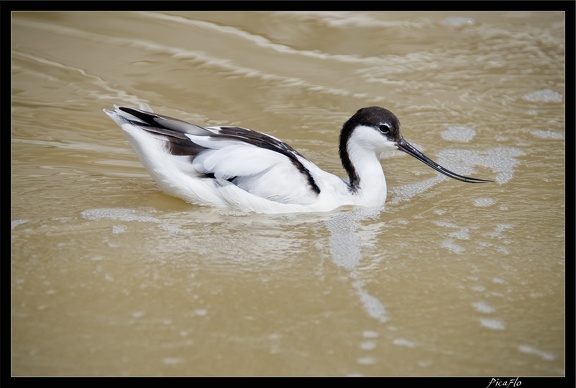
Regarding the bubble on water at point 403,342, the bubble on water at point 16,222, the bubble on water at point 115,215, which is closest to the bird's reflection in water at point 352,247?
the bubble on water at point 403,342

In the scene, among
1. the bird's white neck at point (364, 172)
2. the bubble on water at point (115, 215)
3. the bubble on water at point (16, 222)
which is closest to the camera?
the bubble on water at point (16, 222)

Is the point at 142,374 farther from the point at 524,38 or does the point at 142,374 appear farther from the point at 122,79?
the point at 524,38

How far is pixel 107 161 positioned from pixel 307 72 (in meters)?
3.21

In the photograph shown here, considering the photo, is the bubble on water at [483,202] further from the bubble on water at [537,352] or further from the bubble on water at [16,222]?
the bubble on water at [16,222]

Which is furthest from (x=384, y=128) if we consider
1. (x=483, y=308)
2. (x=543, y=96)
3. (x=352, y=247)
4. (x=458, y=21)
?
(x=458, y=21)

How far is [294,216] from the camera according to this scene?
684 cm

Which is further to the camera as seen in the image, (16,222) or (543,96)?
(543,96)

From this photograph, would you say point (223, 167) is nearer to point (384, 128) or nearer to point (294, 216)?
point (294, 216)

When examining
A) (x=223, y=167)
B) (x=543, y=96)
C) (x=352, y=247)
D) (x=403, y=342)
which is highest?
(x=543, y=96)

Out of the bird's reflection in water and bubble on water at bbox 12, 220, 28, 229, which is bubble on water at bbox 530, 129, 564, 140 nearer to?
the bird's reflection in water

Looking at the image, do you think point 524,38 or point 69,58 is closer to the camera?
point 69,58

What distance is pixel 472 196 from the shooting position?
24.3ft

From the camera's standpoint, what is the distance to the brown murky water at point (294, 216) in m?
4.90
